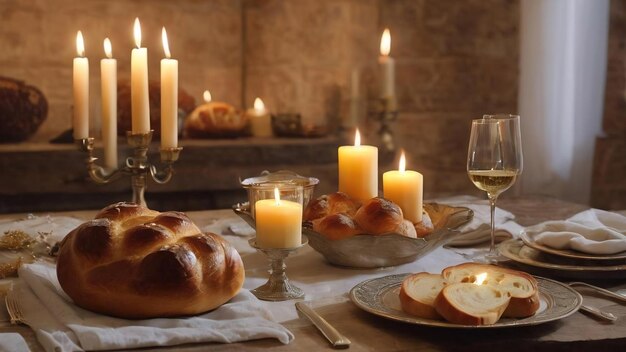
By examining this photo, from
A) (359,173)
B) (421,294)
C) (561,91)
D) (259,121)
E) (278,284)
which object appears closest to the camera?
(421,294)

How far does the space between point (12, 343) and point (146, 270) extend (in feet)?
0.56

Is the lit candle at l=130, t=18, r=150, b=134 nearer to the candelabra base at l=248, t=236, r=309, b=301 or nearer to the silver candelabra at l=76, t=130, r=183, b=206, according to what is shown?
the silver candelabra at l=76, t=130, r=183, b=206

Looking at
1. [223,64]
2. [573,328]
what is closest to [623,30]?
[223,64]

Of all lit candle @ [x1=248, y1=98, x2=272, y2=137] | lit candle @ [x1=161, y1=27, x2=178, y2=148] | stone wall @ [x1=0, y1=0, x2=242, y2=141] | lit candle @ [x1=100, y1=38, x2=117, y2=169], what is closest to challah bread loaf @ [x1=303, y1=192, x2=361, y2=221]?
lit candle @ [x1=161, y1=27, x2=178, y2=148]

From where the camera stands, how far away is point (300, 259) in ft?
4.64

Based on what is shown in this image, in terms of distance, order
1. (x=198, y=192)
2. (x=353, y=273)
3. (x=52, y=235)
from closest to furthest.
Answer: (x=353, y=273) → (x=52, y=235) → (x=198, y=192)

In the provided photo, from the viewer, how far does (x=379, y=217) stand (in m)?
1.28

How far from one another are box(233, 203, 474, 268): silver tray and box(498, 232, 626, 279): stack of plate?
0.11 m

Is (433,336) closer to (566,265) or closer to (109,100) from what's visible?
(566,265)

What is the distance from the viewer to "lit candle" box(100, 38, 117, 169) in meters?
1.55

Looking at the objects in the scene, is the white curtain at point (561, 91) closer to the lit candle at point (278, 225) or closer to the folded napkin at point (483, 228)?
the folded napkin at point (483, 228)

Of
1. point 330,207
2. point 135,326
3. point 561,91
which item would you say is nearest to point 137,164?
point 330,207

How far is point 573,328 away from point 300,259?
0.50m

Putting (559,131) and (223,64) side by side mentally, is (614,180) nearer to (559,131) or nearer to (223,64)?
(559,131)
